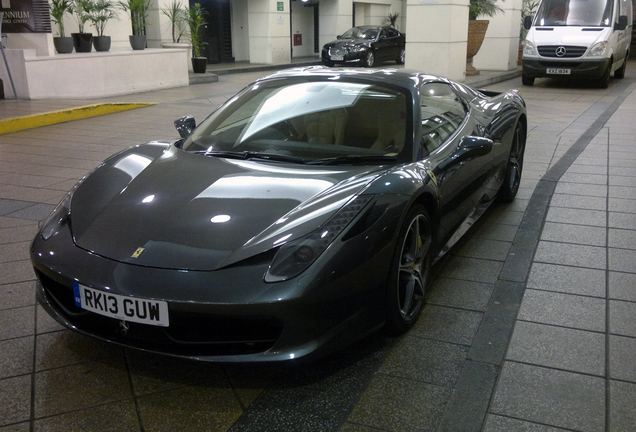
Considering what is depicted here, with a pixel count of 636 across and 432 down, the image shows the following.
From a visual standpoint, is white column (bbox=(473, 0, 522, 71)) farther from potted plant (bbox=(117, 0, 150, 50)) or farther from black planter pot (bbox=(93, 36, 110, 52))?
black planter pot (bbox=(93, 36, 110, 52))

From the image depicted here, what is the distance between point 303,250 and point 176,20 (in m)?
16.0

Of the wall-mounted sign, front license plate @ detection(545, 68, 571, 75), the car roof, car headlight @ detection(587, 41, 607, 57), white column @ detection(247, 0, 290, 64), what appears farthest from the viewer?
white column @ detection(247, 0, 290, 64)

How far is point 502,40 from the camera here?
1825 cm

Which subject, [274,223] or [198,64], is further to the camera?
[198,64]

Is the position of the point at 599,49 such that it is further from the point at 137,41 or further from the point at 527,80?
the point at 137,41

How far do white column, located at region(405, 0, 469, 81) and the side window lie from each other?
10.1 m

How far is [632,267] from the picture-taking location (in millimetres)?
3680

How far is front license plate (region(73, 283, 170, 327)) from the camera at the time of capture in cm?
216

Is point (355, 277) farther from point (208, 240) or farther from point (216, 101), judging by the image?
point (216, 101)

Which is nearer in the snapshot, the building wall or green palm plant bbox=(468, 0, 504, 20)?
green palm plant bbox=(468, 0, 504, 20)

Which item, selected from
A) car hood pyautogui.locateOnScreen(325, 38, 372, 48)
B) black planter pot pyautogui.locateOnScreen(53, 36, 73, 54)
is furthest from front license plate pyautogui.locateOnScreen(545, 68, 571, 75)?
black planter pot pyautogui.locateOnScreen(53, 36, 73, 54)

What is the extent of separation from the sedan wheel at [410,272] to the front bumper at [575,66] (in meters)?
12.1

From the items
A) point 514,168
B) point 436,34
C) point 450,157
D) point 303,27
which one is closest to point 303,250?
point 450,157

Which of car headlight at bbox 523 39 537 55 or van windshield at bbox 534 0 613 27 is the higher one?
van windshield at bbox 534 0 613 27
